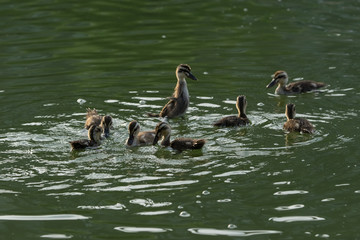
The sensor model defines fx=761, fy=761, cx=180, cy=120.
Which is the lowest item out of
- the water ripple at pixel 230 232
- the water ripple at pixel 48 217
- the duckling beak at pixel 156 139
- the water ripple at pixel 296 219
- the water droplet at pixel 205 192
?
the water ripple at pixel 230 232

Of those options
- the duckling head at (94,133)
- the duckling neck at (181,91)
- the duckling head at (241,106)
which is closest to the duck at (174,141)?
the duckling head at (94,133)

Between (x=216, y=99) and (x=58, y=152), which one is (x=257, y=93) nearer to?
(x=216, y=99)

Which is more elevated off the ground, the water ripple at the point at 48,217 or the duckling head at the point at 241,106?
the duckling head at the point at 241,106

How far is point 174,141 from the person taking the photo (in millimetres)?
9961

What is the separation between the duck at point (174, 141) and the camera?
32.1ft

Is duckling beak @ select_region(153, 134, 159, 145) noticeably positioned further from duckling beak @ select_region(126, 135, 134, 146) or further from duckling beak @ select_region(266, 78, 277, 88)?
duckling beak @ select_region(266, 78, 277, 88)

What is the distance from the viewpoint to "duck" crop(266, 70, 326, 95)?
1299 centimetres

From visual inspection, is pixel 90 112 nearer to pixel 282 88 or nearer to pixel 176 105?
pixel 176 105

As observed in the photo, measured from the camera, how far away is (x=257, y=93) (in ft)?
42.4

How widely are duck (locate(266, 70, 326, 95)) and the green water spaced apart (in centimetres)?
19

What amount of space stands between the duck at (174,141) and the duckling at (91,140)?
76 centimetres

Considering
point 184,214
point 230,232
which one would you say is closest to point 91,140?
point 184,214

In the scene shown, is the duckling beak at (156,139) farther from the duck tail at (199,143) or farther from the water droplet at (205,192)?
the water droplet at (205,192)

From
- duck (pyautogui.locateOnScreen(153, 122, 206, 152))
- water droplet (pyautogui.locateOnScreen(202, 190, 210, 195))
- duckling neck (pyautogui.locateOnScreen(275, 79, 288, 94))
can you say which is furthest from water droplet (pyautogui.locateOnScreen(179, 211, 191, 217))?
duckling neck (pyautogui.locateOnScreen(275, 79, 288, 94))
